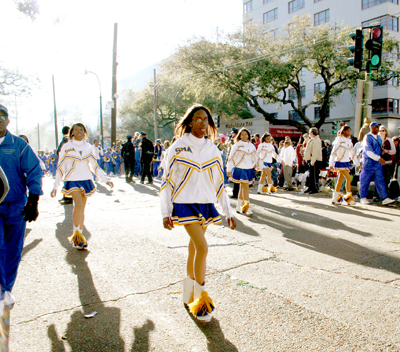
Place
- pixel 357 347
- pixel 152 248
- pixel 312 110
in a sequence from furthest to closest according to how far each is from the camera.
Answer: pixel 312 110
pixel 152 248
pixel 357 347

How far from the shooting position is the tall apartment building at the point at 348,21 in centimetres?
3431

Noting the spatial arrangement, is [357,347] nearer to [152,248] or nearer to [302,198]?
[152,248]

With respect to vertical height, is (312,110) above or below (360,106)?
above

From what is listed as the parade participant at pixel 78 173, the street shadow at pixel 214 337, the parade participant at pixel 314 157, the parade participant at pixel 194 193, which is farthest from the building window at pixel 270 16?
the street shadow at pixel 214 337

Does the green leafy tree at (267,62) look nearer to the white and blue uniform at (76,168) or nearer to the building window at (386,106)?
the building window at (386,106)

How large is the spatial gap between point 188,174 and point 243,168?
5.13m

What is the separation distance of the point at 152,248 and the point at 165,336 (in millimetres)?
2628

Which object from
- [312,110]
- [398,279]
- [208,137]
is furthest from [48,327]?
[312,110]

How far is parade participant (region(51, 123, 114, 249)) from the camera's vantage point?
18.4 feet

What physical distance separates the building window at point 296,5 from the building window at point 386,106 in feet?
46.5

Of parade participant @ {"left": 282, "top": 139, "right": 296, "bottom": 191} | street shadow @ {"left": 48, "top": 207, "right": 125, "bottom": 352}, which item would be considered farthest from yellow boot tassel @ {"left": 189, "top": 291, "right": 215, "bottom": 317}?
parade participant @ {"left": 282, "top": 139, "right": 296, "bottom": 191}

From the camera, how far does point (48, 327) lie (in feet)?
10.4

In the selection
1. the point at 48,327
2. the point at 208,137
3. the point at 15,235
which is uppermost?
the point at 208,137

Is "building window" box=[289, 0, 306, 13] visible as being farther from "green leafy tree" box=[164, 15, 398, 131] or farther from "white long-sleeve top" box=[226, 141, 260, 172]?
"white long-sleeve top" box=[226, 141, 260, 172]
